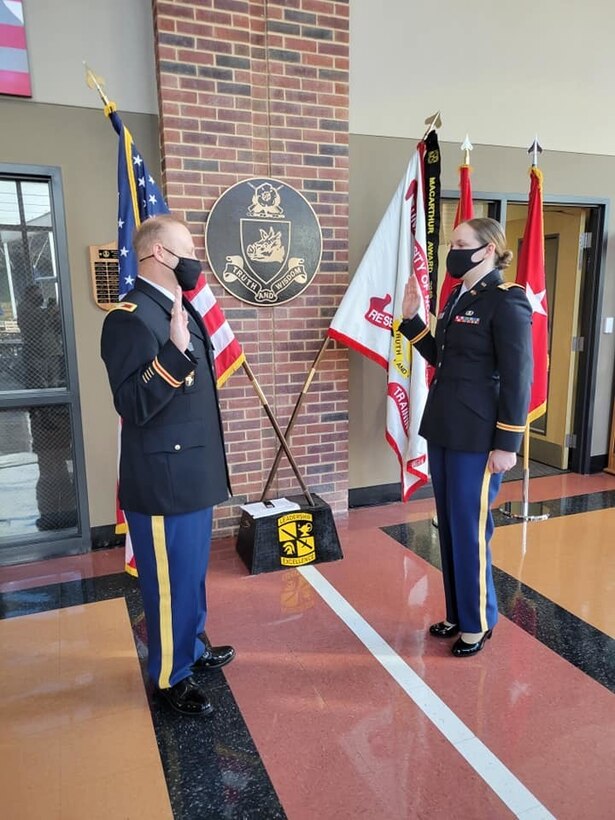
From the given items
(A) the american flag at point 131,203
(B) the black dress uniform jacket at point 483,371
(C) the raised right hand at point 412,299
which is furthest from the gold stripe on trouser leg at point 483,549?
(A) the american flag at point 131,203

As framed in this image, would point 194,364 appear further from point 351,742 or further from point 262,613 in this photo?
point 262,613

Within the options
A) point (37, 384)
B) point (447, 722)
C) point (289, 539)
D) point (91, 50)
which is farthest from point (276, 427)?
point (91, 50)

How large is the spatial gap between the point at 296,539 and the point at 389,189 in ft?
7.74

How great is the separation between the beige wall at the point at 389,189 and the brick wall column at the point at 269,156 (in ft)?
0.59

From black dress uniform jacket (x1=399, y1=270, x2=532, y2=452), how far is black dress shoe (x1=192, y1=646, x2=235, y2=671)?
1179mm

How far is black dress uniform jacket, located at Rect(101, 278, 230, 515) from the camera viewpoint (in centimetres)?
169

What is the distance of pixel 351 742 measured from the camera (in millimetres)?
1907

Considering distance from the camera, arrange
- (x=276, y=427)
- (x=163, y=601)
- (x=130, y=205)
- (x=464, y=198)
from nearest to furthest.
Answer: (x=163, y=601), (x=130, y=205), (x=276, y=427), (x=464, y=198)

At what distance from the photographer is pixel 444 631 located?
98.1 inches

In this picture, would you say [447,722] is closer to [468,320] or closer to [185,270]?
[468,320]

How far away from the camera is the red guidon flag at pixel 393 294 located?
11.2 feet

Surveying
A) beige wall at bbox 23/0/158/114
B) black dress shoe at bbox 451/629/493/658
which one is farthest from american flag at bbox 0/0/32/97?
black dress shoe at bbox 451/629/493/658

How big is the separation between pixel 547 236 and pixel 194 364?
14.3ft

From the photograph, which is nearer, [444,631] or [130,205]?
[444,631]
